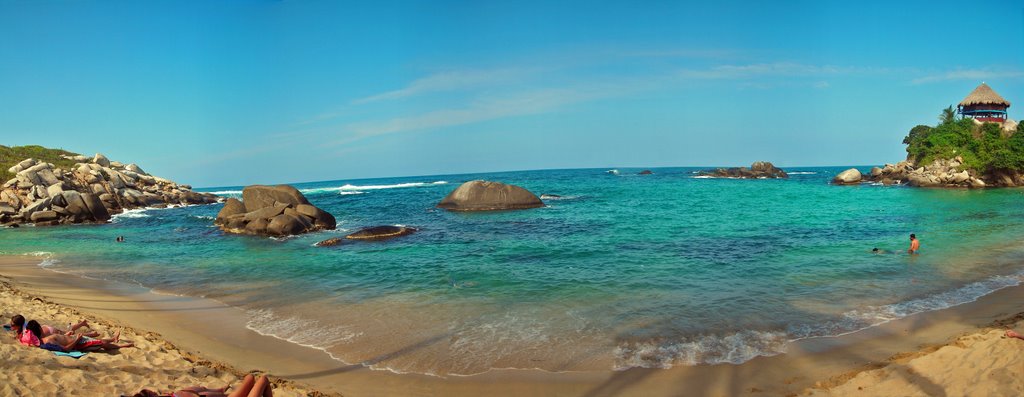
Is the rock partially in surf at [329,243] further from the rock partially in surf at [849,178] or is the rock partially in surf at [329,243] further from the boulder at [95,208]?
the rock partially in surf at [849,178]

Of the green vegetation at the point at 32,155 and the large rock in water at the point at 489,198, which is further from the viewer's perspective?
the green vegetation at the point at 32,155

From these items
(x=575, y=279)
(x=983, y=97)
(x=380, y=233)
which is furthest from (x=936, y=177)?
(x=380, y=233)

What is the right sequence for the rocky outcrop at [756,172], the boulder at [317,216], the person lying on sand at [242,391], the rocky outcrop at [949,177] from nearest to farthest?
1. the person lying on sand at [242,391]
2. the boulder at [317,216]
3. the rocky outcrop at [949,177]
4. the rocky outcrop at [756,172]

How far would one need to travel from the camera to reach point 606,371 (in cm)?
864

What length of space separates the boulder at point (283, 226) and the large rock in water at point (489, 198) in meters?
13.0

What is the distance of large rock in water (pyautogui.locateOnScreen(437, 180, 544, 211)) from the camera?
37344 millimetres

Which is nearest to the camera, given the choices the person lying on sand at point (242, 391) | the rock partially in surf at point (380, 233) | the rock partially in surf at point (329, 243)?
the person lying on sand at point (242, 391)

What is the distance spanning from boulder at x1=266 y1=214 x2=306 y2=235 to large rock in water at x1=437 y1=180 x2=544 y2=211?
42.5 ft

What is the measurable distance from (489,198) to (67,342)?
30.0 meters

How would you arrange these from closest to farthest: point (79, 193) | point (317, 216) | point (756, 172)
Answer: point (317, 216), point (79, 193), point (756, 172)

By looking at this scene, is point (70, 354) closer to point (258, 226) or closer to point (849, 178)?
point (258, 226)

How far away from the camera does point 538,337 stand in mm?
10297

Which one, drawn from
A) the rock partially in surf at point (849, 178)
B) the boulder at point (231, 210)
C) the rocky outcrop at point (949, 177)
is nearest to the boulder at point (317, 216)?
the boulder at point (231, 210)

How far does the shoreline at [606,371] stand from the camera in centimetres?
797
